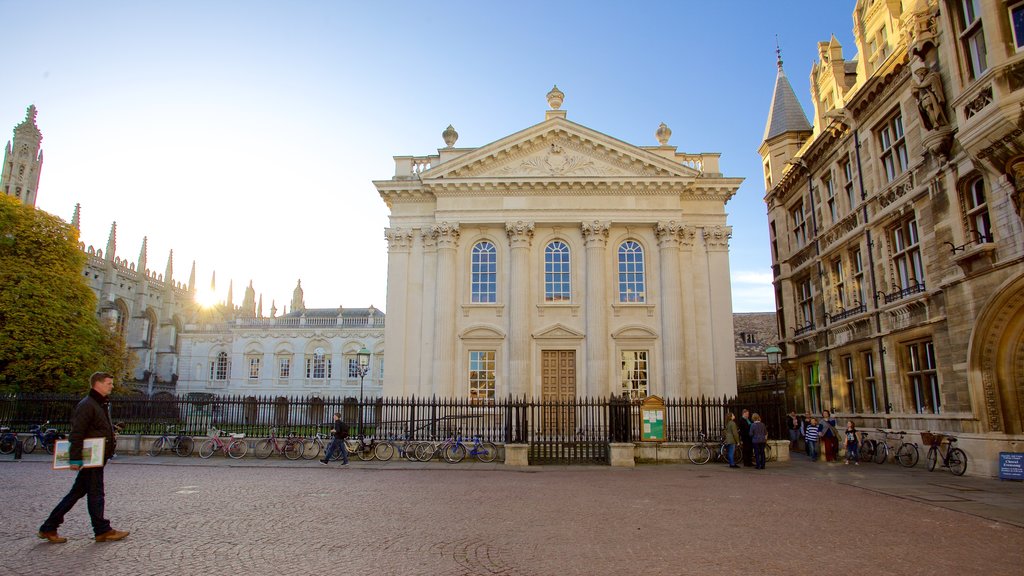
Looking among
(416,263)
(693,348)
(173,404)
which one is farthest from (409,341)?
(693,348)

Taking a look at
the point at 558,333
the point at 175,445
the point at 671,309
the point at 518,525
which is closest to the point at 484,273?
the point at 558,333

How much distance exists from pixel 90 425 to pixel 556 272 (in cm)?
2069

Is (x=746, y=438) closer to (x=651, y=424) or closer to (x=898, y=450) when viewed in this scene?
(x=651, y=424)

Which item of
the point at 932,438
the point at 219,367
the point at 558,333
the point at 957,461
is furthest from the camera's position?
the point at 219,367

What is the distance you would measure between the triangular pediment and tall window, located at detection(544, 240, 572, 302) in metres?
3.26

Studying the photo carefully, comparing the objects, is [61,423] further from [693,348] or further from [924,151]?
[924,151]

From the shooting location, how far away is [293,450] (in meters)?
18.6

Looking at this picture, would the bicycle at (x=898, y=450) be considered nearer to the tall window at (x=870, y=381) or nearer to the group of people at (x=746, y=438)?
the tall window at (x=870, y=381)

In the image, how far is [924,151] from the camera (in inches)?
655

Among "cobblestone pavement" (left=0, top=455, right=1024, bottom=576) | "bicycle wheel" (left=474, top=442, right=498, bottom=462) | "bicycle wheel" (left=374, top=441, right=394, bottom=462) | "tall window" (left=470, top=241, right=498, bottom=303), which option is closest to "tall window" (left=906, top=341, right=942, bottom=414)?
"cobblestone pavement" (left=0, top=455, right=1024, bottom=576)

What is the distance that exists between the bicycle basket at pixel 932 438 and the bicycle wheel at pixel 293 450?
18.3m

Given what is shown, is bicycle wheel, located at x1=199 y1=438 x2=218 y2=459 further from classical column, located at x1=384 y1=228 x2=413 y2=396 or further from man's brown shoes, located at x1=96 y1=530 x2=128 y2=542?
man's brown shoes, located at x1=96 y1=530 x2=128 y2=542

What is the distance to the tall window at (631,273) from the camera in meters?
26.2

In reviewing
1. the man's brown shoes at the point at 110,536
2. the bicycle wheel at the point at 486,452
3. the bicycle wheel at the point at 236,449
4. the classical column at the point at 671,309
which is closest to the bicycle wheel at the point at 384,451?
the bicycle wheel at the point at 486,452
